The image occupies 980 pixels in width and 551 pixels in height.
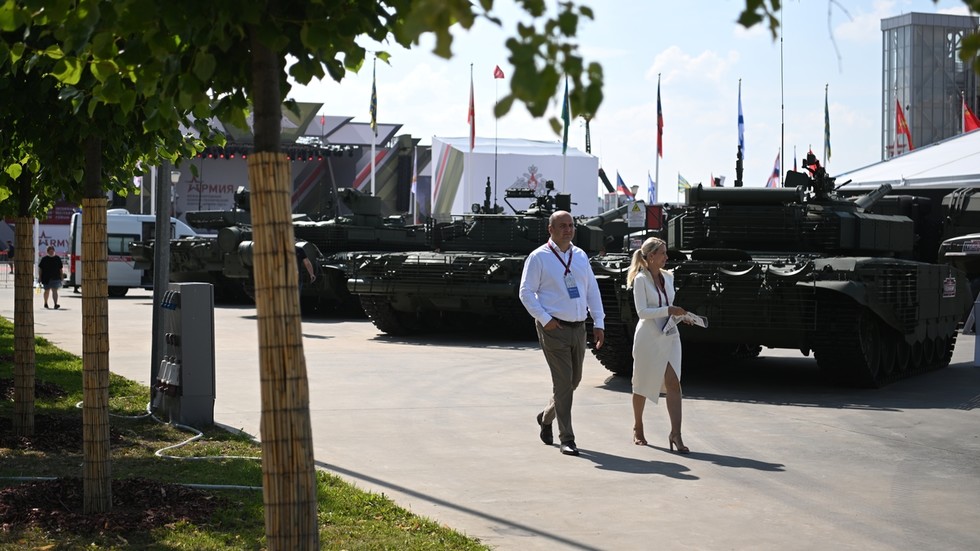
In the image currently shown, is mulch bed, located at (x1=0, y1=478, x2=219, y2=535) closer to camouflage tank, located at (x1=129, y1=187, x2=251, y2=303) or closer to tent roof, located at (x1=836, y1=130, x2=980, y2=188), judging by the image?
camouflage tank, located at (x1=129, y1=187, x2=251, y2=303)

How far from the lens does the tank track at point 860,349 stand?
12102mm

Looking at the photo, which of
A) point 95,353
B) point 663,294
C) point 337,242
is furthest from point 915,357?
point 337,242

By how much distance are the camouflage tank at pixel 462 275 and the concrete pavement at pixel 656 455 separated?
2925mm

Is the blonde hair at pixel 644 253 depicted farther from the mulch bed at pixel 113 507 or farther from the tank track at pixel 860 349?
the mulch bed at pixel 113 507

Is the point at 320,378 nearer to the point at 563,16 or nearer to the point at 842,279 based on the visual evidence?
the point at 842,279

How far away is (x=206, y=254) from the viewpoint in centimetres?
2830

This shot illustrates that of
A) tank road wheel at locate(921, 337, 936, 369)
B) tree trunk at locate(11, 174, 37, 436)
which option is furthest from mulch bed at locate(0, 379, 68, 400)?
tank road wheel at locate(921, 337, 936, 369)

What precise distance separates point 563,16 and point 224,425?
26.8ft

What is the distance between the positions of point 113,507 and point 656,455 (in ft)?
13.1

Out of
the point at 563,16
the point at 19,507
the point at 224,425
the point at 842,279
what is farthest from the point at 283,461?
the point at 842,279

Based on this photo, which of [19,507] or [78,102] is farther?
[19,507]

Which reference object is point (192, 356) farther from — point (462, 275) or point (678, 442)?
point (462, 275)

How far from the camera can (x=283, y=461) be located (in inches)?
168

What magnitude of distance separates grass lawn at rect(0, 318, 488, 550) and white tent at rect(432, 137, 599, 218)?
3802 cm
